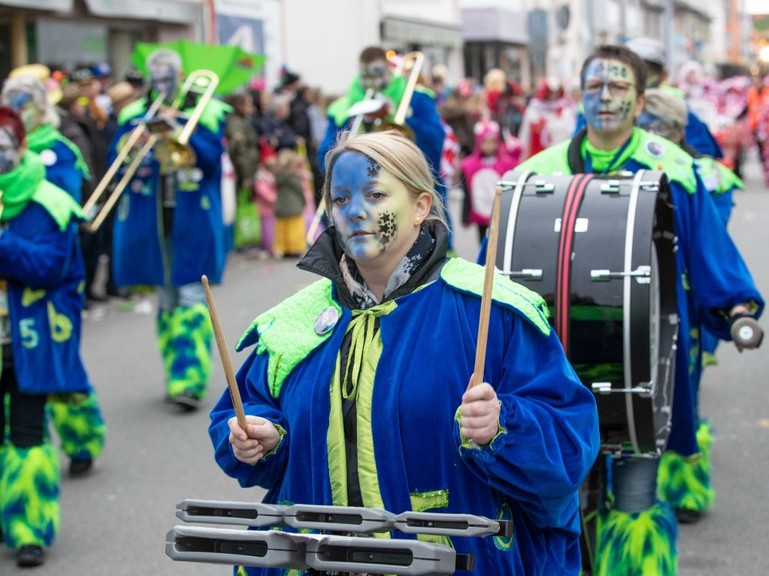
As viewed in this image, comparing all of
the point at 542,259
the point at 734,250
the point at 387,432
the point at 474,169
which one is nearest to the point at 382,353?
the point at 387,432

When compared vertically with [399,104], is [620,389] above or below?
below

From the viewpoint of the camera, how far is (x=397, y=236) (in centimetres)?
301

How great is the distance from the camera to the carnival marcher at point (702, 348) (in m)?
5.86

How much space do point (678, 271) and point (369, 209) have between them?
1.97 m

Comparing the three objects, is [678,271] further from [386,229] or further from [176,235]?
[176,235]

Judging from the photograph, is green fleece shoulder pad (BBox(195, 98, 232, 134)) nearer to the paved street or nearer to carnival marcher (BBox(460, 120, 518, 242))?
the paved street

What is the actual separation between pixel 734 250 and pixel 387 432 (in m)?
2.23

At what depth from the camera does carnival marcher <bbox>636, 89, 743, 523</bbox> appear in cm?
586

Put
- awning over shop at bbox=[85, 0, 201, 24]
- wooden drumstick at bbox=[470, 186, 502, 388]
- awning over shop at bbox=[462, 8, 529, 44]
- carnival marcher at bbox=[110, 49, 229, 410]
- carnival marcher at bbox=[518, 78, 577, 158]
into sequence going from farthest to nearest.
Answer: awning over shop at bbox=[462, 8, 529, 44], awning over shop at bbox=[85, 0, 201, 24], carnival marcher at bbox=[518, 78, 577, 158], carnival marcher at bbox=[110, 49, 229, 410], wooden drumstick at bbox=[470, 186, 502, 388]

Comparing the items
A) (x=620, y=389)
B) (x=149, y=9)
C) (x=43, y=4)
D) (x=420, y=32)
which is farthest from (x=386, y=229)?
(x=420, y=32)

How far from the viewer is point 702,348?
5.84m

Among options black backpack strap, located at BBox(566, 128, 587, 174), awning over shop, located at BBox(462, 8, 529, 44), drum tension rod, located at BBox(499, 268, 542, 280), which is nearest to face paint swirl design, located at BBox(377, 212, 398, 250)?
drum tension rod, located at BBox(499, 268, 542, 280)

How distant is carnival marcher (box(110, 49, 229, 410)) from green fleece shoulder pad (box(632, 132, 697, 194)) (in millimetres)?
3753

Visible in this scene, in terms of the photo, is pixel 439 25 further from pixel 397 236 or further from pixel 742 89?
pixel 397 236
